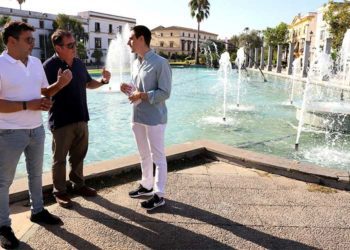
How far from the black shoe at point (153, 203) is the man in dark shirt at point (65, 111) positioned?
731 millimetres

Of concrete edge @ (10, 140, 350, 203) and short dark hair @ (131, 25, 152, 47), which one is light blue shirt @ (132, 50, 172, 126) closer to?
short dark hair @ (131, 25, 152, 47)

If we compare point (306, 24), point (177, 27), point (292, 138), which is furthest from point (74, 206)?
point (177, 27)

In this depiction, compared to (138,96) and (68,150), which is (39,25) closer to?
(68,150)

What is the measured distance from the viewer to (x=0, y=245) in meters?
3.12

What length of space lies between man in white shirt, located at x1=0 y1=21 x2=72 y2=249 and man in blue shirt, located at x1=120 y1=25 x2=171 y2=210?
84cm

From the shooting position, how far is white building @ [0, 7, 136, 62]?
5728cm

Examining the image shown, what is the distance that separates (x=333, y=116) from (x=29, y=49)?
8052 mm

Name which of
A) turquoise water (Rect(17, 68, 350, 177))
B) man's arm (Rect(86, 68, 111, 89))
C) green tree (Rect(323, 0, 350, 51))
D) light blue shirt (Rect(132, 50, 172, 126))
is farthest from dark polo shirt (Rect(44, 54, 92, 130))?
green tree (Rect(323, 0, 350, 51))

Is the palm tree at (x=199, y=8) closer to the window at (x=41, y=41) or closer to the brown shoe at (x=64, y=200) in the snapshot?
the window at (x=41, y=41)

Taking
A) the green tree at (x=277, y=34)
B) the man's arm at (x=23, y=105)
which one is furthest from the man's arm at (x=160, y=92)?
the green tree at (x=277, y=34)

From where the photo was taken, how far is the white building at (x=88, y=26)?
57.3 meters

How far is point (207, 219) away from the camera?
3707 millimetres

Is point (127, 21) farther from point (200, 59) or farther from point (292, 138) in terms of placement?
point (292, 138)

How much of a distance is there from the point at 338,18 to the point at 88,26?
48613 millimetres
